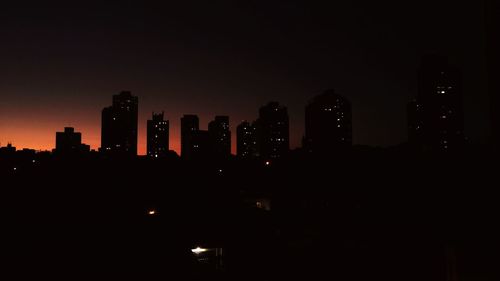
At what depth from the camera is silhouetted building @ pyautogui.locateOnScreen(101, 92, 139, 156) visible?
90250mm

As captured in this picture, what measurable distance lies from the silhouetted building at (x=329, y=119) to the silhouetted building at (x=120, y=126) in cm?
4256

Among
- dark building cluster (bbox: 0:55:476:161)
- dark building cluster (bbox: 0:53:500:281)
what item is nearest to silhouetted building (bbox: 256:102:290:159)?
dark building cluster (bbox: 0:55:476:161)

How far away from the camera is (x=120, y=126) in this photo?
93.6 m

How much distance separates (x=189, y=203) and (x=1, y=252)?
5.07 m

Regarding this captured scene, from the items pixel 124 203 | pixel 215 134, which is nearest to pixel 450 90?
pixel 215 134

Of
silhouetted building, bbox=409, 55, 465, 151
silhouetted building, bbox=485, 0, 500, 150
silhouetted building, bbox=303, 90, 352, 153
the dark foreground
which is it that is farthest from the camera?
silhouetted building, bbox=303, 90, 352, 153

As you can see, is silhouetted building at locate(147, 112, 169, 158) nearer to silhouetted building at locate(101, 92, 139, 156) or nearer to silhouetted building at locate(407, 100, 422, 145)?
silhouetted building at locate(101, 92, 139, 156)

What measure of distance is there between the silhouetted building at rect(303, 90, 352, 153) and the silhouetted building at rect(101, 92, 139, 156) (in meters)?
42.6

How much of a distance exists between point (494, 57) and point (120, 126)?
96479 mm

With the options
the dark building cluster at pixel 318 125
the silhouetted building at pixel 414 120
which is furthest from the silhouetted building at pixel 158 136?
the silhouetted building at pixel 414 120

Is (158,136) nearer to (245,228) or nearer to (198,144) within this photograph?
(198,144)

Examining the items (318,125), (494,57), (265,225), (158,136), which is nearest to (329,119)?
(318,125)

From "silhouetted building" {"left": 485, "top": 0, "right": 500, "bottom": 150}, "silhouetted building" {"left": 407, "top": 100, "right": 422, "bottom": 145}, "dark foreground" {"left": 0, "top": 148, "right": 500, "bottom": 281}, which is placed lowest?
"dark foreground" {"left": 0, "top": 148, "right": 500, "bottom": 281}

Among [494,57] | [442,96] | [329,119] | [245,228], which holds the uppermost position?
[442,96]
